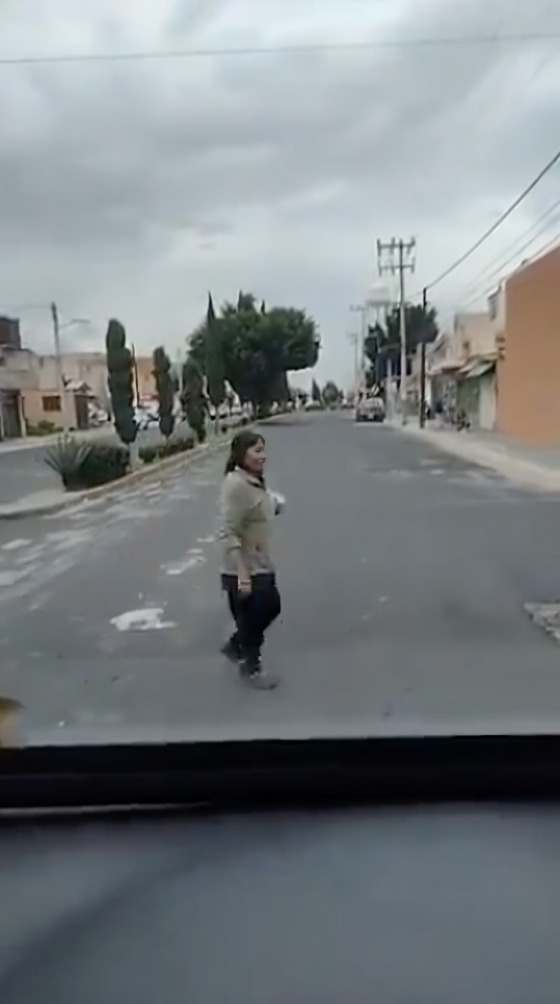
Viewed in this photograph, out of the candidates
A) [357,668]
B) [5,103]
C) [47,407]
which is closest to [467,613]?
[357,668]

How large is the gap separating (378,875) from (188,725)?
16.1 inches

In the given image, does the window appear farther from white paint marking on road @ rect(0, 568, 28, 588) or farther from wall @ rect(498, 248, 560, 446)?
wall @ rect(498, 248, 560, 446)

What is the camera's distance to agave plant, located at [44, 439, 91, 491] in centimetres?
215

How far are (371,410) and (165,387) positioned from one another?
1.84 ft

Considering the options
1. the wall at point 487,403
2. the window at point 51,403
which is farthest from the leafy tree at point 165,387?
the wall at point 487,403

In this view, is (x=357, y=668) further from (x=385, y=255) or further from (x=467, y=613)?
(x=385, y=255)

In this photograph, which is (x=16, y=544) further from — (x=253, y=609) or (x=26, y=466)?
(x=253, y=609)

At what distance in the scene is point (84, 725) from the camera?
1.61m

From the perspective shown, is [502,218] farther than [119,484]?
No

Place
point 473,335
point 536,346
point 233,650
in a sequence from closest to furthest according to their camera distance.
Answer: point 233,650
point 536,346
point 473,335

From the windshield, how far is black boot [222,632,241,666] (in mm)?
12

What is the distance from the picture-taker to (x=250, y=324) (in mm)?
1879

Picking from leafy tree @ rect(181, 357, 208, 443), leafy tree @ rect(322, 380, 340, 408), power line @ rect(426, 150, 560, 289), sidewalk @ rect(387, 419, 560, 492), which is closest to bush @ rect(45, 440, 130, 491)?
leafy tree @ rect(181, 357, 208, 443)

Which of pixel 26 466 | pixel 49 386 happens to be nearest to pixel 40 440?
pixel 26 466
